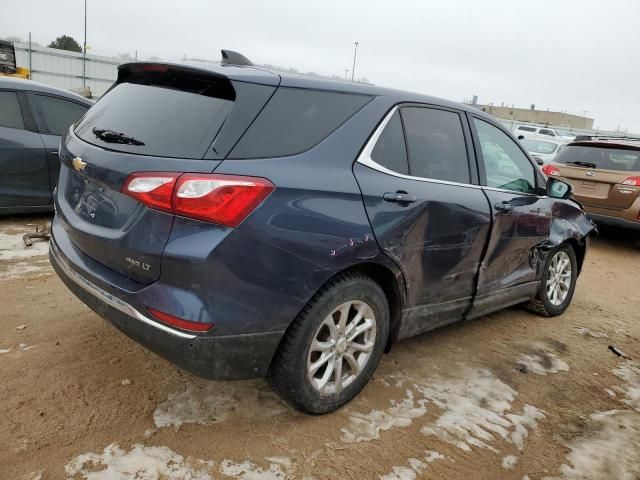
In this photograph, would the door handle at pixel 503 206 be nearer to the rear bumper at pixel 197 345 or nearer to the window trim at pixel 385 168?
the window trim at pixel 385 168

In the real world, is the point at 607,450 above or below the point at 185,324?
below

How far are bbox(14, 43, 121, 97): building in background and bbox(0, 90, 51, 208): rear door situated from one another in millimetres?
17880

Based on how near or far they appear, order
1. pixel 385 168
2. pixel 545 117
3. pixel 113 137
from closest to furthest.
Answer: pixel 113 137, pixel 385 168, pixel 545 117

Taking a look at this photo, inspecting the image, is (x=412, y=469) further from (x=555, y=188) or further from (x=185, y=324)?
(x=555, y=188)

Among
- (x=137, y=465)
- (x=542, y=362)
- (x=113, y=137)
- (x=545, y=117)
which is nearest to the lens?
(x=137, y=465)

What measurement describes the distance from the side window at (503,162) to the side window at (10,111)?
190 inches

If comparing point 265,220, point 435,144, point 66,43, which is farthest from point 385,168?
point 66,43

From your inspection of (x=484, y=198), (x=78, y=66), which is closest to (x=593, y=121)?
(x=78, y=66)

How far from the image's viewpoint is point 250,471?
2.32m

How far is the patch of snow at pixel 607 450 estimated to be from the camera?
2.61 m

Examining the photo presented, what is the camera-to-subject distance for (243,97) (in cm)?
236

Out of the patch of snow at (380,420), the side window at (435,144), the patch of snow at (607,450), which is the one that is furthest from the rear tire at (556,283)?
the patch of snow at (380,420)

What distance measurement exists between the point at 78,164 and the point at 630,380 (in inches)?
151

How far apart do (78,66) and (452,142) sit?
2442cm
